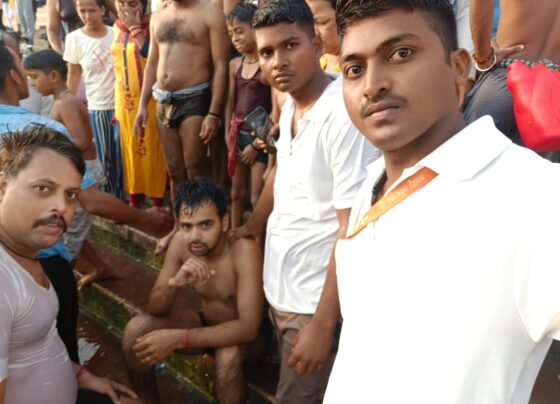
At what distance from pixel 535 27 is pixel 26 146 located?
2001mm

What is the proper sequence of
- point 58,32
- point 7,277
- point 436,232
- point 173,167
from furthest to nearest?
point 58,32
point 173,167
point 7,277
point 436,232

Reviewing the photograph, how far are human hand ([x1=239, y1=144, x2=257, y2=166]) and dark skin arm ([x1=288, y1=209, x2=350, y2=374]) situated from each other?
170 cm

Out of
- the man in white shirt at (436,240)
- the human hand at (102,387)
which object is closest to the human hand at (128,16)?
the human hand at (102,387)

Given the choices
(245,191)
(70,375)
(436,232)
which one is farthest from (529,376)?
(245,191)

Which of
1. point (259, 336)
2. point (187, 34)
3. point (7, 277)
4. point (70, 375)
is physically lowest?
point (259, 336)

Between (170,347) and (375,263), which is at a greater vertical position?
(375,263)

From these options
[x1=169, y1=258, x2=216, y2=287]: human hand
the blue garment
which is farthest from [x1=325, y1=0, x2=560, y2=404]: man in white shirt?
the blue garment

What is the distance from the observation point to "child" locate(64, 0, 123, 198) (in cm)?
498

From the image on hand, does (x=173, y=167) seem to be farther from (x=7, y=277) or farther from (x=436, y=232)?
(x=436, y=232)

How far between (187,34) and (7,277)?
258cm

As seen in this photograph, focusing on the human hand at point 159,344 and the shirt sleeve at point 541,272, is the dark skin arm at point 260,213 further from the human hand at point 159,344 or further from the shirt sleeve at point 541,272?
the shirt sleeve at point 541,272

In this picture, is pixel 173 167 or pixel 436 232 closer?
pixel 436 232

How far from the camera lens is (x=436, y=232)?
88 centimetres

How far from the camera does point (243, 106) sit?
3.69 m
